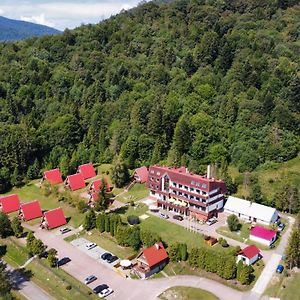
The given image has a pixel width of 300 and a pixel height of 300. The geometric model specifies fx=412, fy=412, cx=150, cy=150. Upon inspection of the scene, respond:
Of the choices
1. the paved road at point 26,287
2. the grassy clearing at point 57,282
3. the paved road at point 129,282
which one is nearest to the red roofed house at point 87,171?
the paved road at point 129,282

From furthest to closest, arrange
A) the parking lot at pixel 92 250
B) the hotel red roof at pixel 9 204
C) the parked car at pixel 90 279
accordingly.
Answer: the hotel red roof at pixel 9 204
the parking lot at pixel 92 250
the parked car at pixel 90 279

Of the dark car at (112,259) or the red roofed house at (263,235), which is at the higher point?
the red roofed house at (263,235)

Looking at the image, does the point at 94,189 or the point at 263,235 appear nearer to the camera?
the point at 263,235

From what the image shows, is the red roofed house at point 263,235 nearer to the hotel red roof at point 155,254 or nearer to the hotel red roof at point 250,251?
the hotel red roof at point 250,251

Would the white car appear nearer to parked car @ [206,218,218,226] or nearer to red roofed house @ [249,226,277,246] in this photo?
parked car @ [206,218,218,226]

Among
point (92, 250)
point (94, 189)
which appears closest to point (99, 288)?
point (92, 250)

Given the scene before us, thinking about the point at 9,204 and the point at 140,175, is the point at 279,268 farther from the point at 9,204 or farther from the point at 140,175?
the point at 9,204
